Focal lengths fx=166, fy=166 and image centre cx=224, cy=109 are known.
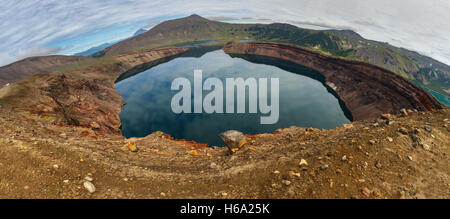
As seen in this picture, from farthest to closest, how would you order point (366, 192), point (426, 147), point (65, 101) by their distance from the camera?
1. point (65, 101)
2. point (426, 147)
3. point (366, 192)

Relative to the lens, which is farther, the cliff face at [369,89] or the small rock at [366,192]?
the cliff face at [369,89]

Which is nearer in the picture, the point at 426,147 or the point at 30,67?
the point at 426,147

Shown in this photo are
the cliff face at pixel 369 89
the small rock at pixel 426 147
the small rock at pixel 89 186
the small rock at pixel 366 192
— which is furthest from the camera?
the cliff face at pixel 369 89

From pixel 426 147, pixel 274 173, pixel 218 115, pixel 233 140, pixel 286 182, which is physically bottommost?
pixel 218 115

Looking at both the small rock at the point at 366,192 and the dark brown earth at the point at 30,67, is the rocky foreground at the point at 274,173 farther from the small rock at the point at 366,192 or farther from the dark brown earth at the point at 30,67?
the dark brown earth at the point at 30,67

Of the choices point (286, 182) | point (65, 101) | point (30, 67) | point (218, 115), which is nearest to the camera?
point (286, 182)

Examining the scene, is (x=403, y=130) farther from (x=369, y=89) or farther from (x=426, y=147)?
(x=369, y=89)

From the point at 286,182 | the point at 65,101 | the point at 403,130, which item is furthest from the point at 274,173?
the point at 65,101

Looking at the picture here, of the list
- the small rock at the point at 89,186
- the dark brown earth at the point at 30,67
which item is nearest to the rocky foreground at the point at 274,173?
the small rock at the point at 89,186

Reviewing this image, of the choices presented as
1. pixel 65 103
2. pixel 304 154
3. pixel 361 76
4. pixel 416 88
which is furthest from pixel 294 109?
pixel 65 103

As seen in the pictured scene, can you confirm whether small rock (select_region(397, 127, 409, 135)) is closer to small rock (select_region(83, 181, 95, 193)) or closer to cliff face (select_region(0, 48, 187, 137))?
small rock (select_region(83, 181, 95, 193))
